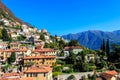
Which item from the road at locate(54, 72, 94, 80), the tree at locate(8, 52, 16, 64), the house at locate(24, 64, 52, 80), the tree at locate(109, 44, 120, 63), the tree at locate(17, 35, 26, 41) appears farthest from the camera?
the tree at locate(17, 35, 26, 41)

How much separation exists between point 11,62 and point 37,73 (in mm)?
16161

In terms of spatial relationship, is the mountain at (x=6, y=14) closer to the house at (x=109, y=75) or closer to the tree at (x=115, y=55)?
the tree at (x=115, y=55)

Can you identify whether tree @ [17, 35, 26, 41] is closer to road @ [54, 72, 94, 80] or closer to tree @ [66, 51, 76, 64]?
tree @ [66, 51, 76, 64]

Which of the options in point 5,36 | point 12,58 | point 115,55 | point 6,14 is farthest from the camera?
point 6,14

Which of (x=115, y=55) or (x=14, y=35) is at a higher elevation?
(x=14, y=35)

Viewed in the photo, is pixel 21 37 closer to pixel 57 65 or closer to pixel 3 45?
pixel 3 45

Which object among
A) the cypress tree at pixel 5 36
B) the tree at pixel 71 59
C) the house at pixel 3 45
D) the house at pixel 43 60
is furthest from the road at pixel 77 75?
the cypress tree at pixel 5 36

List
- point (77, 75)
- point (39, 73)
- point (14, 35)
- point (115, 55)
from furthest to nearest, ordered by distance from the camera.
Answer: point (14, 35)
point (115, 55)
point (77, 75)
point (39, 73)

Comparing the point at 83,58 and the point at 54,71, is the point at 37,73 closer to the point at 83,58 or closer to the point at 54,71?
the point at 54,71

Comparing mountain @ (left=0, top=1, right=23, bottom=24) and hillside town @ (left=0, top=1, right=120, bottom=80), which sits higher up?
mountain @ (left=0, top=1, right=23, bottom=24)

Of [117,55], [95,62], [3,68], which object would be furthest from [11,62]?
[117,55]

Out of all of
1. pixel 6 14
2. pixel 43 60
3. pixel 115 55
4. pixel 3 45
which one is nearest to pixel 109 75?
pixel 115 55

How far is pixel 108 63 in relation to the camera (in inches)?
2744

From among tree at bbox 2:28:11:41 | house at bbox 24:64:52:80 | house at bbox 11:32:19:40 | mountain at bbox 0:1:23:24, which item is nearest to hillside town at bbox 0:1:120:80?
house at bbox 24:64:52:80
